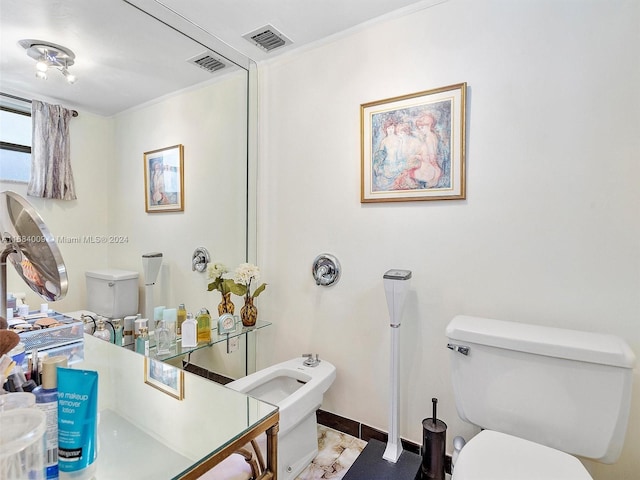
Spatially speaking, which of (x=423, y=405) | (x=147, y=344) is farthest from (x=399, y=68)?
(x=147, y=344)

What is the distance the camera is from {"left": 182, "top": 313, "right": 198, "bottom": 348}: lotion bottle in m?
1.68

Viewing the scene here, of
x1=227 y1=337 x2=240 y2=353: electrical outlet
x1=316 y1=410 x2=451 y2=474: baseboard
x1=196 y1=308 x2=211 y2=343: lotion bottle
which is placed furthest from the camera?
x1=227 y1=337 x2=240 y2=353: electrical outlet

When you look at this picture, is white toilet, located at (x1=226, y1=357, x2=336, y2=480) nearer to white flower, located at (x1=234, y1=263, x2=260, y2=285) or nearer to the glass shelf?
the glass shelf

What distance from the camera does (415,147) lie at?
1.61 meters

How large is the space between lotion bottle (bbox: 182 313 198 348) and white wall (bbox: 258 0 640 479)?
21.3 inches

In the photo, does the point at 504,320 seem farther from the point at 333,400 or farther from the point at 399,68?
the point at 399,68

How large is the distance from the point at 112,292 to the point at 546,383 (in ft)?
5.90

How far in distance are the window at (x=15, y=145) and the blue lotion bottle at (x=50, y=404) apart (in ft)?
2.72

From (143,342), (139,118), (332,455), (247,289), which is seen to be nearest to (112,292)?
(143,342)

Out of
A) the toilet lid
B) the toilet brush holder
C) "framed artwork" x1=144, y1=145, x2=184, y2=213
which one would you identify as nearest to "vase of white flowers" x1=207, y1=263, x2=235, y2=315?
"framed artwork" x1=144, y1=145, x2=184, y2=213

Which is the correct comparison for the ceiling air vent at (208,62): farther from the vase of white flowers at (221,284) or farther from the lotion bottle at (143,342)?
the lotion bottle at (143,342)

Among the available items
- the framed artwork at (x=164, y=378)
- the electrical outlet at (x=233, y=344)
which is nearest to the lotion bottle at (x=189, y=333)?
the electrical outlet at (x=233, y=344)

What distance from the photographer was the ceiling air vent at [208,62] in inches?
72.9

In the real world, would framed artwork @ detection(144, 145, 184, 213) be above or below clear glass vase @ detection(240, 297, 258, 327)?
above
